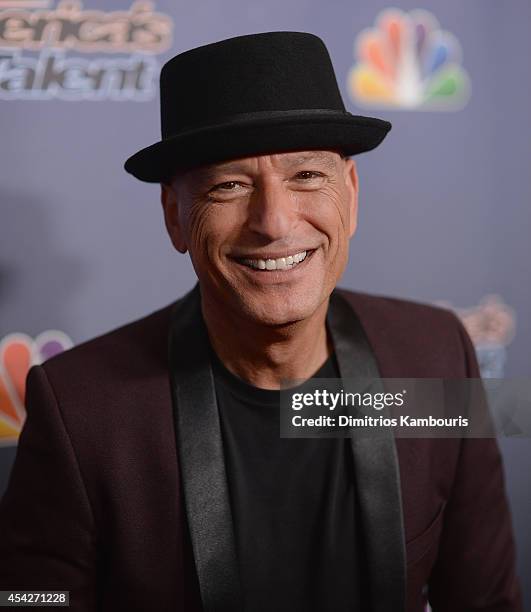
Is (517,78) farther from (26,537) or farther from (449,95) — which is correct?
(26,537)

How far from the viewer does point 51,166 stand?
165cm

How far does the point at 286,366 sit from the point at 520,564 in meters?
1.00

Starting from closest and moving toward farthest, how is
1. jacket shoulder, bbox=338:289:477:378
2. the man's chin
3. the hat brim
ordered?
the hat brim
the man's chin
jacket shoulder, bbox=338:289:477:378

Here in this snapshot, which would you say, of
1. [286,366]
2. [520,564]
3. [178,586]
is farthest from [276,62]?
[520,564]

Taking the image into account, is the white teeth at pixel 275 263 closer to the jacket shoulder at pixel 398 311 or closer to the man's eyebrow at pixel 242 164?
the man's eyebrow at pixel 242 164

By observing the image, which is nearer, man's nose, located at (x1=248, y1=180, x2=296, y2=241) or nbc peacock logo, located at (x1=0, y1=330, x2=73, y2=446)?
man's nose, located at (x1=248, y1=180, x2=296, y2=241)

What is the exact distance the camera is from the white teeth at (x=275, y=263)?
1.20 metres

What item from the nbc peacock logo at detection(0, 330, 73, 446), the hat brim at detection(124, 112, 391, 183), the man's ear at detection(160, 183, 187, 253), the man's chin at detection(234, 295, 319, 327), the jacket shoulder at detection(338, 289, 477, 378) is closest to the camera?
the hat brim at detection(124, 112, 391, 183)

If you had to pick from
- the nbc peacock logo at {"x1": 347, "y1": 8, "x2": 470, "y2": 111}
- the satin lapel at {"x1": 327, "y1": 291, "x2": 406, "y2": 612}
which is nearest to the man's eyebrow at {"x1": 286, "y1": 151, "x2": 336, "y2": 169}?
the satin lapel at {"x1": 327, "y1": 291, "x2": 406, "y2": 612}

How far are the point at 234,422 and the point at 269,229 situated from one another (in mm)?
373

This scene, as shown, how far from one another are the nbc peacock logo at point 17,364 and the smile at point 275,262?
2.18 feet

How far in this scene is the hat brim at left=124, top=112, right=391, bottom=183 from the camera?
111 centimetres

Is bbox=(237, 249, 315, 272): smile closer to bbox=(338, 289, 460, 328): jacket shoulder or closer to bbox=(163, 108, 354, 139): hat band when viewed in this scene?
bbox=(163, 108, 354, 139): hat band

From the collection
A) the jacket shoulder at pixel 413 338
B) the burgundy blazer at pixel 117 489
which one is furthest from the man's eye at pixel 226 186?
the jacket shoulder at pixel 413 338
